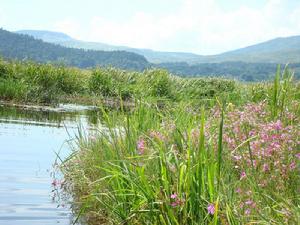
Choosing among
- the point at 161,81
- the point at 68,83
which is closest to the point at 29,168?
the point at 68,83

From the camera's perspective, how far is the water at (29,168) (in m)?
10.4

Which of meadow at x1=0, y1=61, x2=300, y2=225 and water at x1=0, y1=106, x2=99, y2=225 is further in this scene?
water at x1=0, y1=106, x2=99, y2=225

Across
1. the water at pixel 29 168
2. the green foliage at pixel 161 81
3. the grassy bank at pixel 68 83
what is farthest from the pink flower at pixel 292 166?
the green foliage at pixel 161 81

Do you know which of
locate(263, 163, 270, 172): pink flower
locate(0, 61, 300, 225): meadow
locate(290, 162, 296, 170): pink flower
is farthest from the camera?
locate(263, 163, 270, 172): pink flower

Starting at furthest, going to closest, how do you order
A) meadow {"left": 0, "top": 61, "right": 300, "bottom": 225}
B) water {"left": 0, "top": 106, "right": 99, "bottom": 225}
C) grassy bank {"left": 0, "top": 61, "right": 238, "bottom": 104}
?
grassy bank {"left": 0, "top": 61, "right": 238, "bottom": 104} < water {"left": 0, "top": 106, "right": 99, "bottom": 225} < meadow {"left": 0, "top": 61, "right": 300, "bottom": 225}

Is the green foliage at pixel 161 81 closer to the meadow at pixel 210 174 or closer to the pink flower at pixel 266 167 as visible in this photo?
the meadow at pixel 210 174

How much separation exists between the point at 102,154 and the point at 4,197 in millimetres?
2270

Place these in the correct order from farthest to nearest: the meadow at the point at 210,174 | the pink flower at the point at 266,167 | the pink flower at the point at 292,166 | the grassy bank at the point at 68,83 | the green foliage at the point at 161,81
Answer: the green foliage at the point at 161,81 < the grassy bank at the point at 68,83 < the pink flower at the point at 266,167 < the pink flower at the point at 292,166 < the meadow at the point at 210,174

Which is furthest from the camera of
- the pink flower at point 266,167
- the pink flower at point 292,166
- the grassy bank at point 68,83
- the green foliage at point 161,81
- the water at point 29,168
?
the green foliage at point 161,81

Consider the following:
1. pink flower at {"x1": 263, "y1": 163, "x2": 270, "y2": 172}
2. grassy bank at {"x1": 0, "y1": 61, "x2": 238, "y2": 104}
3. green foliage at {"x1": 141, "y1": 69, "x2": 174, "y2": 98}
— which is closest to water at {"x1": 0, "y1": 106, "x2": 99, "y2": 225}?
pink flower at {"x1": 263, "y1": 163, "x2": 270, "y2": 172}

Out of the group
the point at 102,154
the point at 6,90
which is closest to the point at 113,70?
the point at 6,90

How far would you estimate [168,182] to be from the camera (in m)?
6.99

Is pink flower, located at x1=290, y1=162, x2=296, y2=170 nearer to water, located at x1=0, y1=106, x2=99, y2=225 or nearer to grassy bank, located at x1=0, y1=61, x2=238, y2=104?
water, located at x1=0, y1=106, x2=99, y2=225

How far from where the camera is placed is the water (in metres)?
10.4
